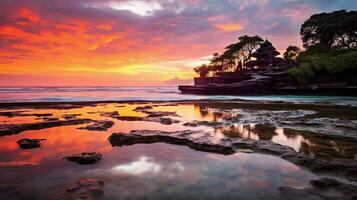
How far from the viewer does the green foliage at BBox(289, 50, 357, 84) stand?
34812mm

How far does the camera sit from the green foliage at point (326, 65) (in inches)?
1371

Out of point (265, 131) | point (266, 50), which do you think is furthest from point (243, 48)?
point (265, 131)

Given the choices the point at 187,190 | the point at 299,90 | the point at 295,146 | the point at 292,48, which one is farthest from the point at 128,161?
the point at 292,48

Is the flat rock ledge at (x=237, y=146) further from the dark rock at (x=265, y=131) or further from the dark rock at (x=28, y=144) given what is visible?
the dark rock at (x=28, y=144)

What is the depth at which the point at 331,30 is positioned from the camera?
139ft

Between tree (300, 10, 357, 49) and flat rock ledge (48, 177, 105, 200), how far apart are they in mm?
48754

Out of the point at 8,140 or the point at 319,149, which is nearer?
the point at 319,149

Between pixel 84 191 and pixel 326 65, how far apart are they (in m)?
40.6

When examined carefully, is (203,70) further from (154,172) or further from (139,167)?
(154,172)

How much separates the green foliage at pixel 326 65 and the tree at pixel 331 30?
4.81 meters

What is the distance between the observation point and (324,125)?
9.77m

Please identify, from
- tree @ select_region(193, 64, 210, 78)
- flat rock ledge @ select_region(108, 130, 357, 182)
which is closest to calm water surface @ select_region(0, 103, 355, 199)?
flat rock ledge @ select_region(108, 130, 357, 182)

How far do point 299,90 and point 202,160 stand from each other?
36.8 meters

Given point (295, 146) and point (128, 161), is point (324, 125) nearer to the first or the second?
point (295, 146)
